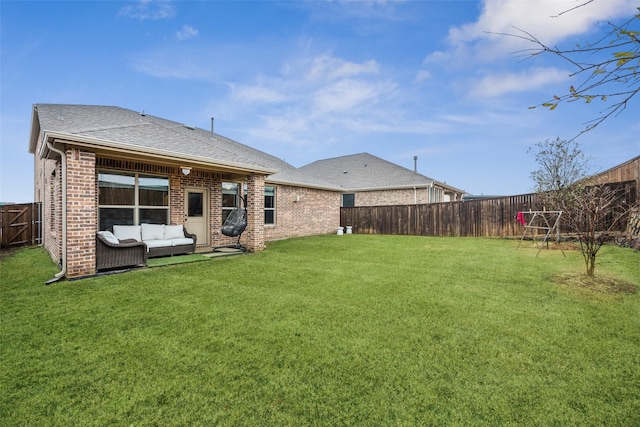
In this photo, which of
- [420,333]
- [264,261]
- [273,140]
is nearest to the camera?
[420,333]

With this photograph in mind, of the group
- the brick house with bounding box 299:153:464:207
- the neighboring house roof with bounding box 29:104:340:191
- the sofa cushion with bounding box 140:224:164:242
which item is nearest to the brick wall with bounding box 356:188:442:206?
the brick house with bounding box 299:153:464:207

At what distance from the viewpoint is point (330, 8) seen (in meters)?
9.36

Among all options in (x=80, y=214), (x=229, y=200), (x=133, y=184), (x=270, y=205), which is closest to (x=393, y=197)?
(x=270, y=205)

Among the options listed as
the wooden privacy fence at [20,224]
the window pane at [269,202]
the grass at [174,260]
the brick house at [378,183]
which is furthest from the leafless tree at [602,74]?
the wooden privacy fence at [20,224]

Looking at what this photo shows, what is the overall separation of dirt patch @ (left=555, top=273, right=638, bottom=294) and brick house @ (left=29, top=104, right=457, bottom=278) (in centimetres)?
767

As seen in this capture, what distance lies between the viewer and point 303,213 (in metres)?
13.7

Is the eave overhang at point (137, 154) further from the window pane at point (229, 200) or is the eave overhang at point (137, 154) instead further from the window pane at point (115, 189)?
the window pane at point (229, 200)

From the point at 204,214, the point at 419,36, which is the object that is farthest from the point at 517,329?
the point at 419,36

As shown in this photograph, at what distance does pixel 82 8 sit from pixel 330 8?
763cm

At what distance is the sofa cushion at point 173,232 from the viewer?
8172 millimetres

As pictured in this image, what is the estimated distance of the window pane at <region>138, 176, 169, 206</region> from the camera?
8102 mm

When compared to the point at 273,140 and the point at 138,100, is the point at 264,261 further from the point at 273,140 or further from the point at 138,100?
the point at 273,140

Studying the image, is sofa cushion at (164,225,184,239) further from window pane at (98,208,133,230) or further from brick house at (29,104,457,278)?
window pane at (98,208,133,230)

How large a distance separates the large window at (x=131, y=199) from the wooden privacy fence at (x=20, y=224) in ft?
21.1
